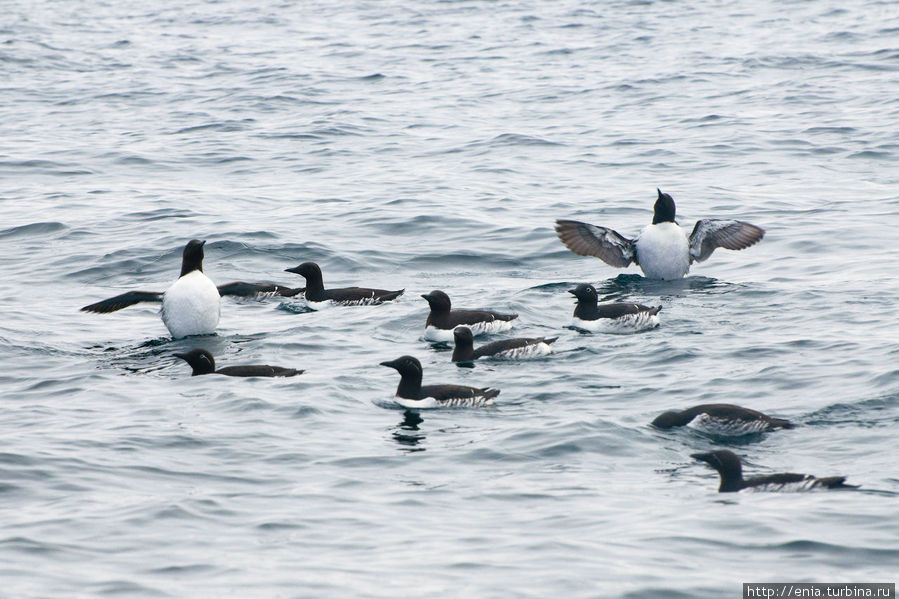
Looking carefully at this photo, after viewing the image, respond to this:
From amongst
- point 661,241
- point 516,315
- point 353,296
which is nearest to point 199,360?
point 353,296

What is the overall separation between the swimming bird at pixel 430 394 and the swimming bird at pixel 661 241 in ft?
18.5

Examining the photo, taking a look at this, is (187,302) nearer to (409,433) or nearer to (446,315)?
(446,315)

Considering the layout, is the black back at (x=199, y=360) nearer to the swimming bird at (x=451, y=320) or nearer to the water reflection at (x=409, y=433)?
the water reflection at (x=409, y=433)

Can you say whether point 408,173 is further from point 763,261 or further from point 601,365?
point 601,365

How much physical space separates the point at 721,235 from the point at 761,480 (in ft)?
27.2

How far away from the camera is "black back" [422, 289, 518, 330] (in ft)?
48.9

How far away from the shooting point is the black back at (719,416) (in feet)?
36.4

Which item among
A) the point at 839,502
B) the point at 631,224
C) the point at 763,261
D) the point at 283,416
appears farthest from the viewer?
the point at 631,224

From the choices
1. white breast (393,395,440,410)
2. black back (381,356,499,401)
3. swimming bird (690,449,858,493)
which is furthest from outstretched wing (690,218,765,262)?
swimming bird (690,449,858,493)

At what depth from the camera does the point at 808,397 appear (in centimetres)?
1224

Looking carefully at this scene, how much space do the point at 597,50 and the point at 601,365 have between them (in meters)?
24.9

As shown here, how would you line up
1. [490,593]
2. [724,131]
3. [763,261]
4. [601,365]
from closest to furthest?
[490,593]
[601,365]
[763,261]
[724,131]

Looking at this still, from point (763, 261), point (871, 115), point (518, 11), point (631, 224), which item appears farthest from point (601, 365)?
point (518, 11)

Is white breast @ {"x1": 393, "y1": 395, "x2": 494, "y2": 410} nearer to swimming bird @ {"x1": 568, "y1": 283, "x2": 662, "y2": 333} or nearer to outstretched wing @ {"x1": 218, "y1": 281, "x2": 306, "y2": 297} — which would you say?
swimming bird @ {"x1": 568, "y1": 283, "x2": 662, "y2": 333}
